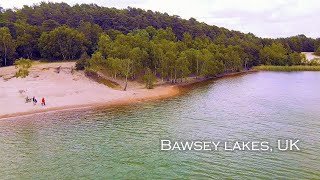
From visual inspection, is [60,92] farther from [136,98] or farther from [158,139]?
[158,139]

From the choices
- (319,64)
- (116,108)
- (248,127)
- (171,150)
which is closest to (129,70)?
(116,108)

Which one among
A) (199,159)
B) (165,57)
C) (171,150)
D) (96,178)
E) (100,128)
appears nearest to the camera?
(96,178)

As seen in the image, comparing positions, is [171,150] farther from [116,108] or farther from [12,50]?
[12,50]

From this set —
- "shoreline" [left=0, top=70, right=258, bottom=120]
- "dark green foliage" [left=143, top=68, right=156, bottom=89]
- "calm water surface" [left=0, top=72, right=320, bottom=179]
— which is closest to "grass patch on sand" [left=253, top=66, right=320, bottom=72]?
"shoreline" [left=0, top=70, right=258, bottom=120]

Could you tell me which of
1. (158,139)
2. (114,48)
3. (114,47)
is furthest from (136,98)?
(158,139)

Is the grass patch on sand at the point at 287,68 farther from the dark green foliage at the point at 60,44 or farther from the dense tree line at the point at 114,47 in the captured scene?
the dark green foliage at the point at 60,44

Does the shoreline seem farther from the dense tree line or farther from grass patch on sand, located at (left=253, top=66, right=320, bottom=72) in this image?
grass patch on sand, located at (left=253, top=66, right=320, bottom=72)
